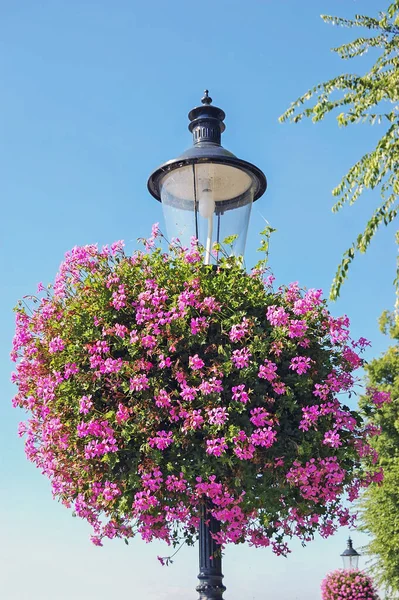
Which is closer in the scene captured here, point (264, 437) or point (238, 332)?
point (264, 437)

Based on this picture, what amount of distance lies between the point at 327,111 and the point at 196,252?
449 cm

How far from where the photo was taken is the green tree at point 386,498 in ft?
69.7

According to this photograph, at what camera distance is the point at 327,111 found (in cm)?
916

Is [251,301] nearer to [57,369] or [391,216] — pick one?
[57,369]

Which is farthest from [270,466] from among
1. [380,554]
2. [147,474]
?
[380,554]

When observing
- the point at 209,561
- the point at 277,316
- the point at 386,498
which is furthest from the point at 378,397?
the point at 386,498

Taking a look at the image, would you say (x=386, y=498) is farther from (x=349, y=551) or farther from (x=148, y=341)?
(x=148, y=341)

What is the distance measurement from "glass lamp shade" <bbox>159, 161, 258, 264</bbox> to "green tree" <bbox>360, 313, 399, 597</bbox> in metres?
15.3

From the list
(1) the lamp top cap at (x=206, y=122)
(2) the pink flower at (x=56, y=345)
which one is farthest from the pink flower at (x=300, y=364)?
(1) the lamp top cap at (x=206, y=122)

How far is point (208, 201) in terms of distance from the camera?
6500 mm

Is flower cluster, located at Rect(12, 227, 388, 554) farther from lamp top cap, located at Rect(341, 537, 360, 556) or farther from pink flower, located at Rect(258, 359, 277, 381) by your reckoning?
lamp top cap, located at Rect(341, 537, 360, 556)

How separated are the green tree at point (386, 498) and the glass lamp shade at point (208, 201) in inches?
604

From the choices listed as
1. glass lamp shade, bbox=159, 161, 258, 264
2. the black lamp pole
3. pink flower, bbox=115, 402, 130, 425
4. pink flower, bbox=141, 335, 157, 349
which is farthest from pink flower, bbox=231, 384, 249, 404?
glass lamp shade, bbox=159, 161, 258, 264

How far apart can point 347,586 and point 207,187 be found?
48.6 ft
